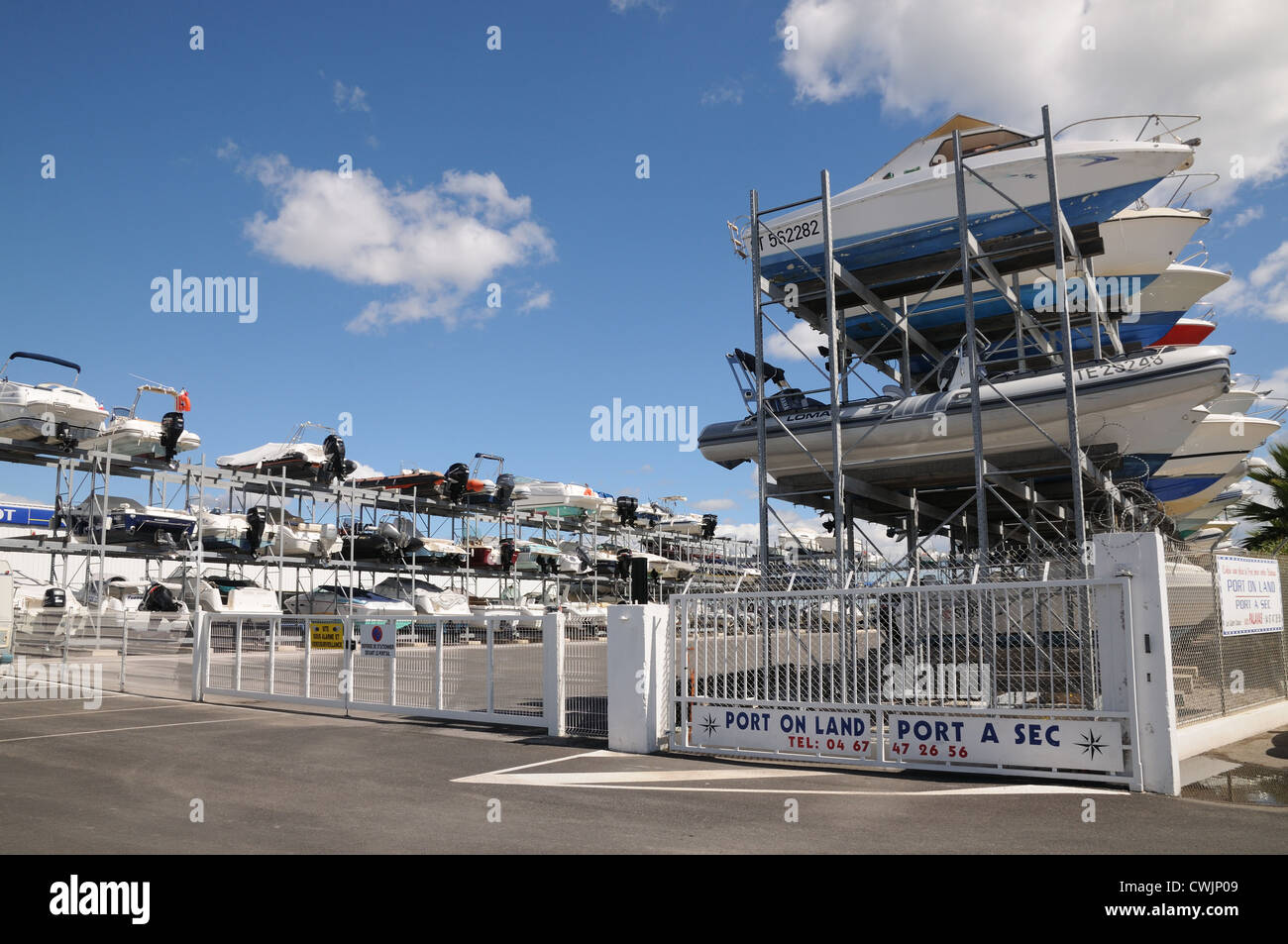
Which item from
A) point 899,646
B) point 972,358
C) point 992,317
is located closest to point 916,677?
point 899,646

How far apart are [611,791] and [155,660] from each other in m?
12.5

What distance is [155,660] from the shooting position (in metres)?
16.5

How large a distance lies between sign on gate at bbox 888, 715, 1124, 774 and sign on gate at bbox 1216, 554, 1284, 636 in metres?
2.85

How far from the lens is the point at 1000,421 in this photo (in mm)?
13281

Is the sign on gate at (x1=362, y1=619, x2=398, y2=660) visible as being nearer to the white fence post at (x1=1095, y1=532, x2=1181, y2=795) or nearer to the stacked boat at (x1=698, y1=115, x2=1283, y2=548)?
the stacked boat at (x1=698, y1=115, x2=1283, y2=548)

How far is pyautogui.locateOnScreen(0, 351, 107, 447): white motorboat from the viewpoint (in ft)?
76.9

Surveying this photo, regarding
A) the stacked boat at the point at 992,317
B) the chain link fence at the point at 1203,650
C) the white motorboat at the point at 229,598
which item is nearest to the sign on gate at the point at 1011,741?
the chain link fence at the point at 1203,650

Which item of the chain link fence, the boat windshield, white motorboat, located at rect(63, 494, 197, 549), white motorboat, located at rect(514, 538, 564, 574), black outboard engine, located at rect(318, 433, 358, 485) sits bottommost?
the chain link fence

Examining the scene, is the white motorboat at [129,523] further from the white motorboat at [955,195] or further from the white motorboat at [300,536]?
the white motorboat at [955,195]

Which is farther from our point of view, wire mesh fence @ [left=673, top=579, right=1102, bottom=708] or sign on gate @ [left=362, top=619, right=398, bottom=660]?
sign on gate @ [left=362, top=619, right=398, bottom=660]

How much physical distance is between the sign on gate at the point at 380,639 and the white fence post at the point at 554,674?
3006 millimetres

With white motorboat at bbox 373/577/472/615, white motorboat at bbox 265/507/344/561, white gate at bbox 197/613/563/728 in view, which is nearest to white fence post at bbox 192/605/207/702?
white gate at bbox 197/613/563/728
